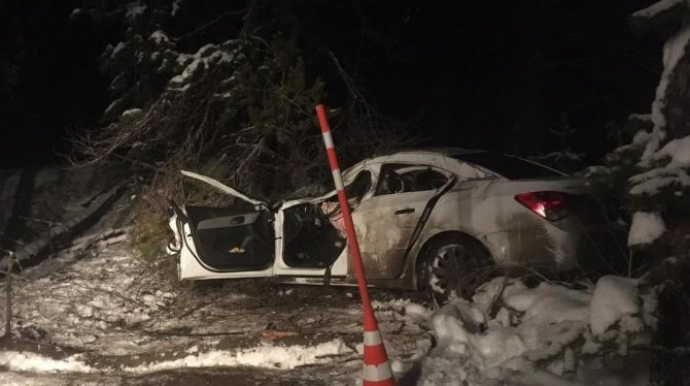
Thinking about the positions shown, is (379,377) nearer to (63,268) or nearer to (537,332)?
(537,332)

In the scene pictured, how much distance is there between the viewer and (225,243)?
24.1 ft

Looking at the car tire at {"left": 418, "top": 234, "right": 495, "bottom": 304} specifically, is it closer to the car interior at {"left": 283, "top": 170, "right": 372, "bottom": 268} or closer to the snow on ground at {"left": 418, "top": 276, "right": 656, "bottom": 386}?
the snow on ground at {"left": 418, "top": 276, "right": 656, "bottom": 386}

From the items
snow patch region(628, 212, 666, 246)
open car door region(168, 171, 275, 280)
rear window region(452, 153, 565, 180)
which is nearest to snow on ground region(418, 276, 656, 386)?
snow patch region(628, 212, 666, 246)

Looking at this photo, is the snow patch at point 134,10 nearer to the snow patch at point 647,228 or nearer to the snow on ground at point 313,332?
the snow on ground at point 313,332

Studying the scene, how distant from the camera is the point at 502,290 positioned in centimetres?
543

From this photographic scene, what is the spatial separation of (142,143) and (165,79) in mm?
1048

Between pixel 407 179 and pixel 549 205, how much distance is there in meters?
1.47

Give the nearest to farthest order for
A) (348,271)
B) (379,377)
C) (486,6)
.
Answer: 1. (379,377)
2. (348,271)
3. (486,6)

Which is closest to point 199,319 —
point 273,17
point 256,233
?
point 256,233

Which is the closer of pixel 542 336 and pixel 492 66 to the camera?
pixel 542 336

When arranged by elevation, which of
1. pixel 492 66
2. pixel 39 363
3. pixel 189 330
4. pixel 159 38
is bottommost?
pixel 39 363

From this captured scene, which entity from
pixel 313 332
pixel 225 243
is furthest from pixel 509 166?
pixel 225 243

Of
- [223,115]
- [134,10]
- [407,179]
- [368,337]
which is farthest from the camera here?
[134,10]

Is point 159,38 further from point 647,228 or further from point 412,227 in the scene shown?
point 647,228
